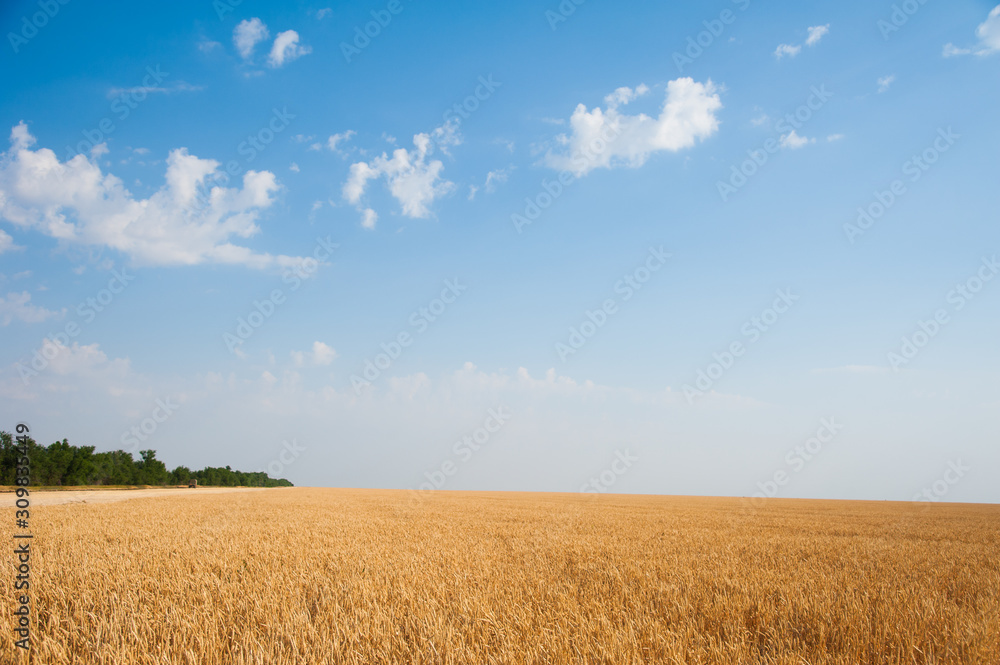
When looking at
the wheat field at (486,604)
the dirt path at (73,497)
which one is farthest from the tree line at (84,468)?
the wheat field at (486,604)

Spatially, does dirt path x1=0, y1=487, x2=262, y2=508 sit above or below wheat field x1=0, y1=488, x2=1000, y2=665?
below

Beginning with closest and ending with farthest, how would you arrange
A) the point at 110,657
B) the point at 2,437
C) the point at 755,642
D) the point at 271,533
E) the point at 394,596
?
the point at 110,657 < the point at 755,642 < the point at 394,596 < the point at 271,533 < the point at 2,437

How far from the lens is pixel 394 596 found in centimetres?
561

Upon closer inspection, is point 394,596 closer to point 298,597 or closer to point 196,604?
point 298,597

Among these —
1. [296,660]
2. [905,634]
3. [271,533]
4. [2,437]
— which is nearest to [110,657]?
[296,660]

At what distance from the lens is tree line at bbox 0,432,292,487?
225 feet

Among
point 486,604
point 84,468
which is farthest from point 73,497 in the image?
point 84,468

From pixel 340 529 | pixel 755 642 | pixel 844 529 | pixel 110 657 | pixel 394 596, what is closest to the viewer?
pixel 110 657

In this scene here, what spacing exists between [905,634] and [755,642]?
4.64 ft

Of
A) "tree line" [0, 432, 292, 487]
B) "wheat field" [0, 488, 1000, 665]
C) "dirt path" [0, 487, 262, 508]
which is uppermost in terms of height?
"wheat field" [0, 488, 1000, 665]

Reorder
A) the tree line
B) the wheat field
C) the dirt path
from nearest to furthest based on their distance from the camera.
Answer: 1. the wheat field
2. the dirt path
3. the tree line

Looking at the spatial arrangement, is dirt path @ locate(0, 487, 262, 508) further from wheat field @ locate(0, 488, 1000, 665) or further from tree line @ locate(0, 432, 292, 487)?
tree line @ locate(0, 432, 292, 487)

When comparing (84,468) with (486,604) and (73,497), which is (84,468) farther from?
(486,604)

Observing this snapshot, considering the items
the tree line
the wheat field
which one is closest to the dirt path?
the wheat field
